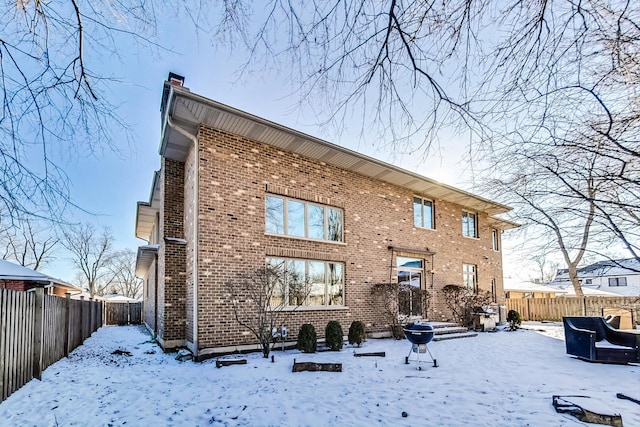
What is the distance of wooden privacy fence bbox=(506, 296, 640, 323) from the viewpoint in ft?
59.2

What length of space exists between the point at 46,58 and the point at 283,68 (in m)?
1.66

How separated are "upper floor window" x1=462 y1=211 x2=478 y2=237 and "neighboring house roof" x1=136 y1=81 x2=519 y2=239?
3.50 m

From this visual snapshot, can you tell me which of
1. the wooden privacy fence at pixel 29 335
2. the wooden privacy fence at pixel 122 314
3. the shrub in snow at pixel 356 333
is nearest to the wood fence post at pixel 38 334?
the wooden privacy fence at pixel 29 335

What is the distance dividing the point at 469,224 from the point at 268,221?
10.8 meters

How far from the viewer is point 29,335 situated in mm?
6402

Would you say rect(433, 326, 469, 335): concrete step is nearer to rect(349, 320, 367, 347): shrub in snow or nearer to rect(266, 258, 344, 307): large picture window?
rect(349, 320, 367, 347): shrub in snow

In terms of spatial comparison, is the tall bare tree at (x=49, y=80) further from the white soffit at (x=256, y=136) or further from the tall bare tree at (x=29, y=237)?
the white soffit at (x=256, y=136)

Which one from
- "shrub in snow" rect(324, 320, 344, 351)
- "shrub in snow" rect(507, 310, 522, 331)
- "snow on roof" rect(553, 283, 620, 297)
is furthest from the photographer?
"snow on roof" rect(553, 283, 620, 297)

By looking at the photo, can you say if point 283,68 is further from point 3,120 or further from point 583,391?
point 583,391

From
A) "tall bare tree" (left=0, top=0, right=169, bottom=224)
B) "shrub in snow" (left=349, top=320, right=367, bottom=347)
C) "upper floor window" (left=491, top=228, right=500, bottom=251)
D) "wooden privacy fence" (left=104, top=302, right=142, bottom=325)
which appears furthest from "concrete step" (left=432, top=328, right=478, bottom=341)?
"wooden privacy fence" (left=104, top=302, right=142, bottom=325)

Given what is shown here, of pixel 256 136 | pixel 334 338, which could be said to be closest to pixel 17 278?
pixel 256 136

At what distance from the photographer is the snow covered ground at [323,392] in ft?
15.4

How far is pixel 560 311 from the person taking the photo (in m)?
19.6

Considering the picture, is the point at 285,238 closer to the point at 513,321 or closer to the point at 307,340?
the point at 307,340
